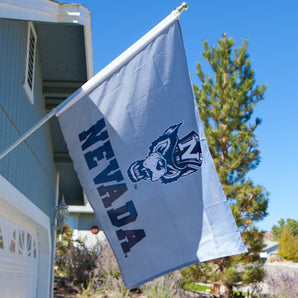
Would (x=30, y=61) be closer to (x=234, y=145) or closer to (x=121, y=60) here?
(x=121, y=60)

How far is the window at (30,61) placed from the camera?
5.29 m

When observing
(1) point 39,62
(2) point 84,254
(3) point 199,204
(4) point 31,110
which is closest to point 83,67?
(1) point 39,62

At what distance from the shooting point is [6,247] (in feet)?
15.8

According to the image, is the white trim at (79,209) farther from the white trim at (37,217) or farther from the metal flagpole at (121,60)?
the metal flagpole at (121,60)

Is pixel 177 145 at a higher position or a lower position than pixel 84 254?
lower

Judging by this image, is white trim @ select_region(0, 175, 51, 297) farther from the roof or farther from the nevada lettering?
the roof

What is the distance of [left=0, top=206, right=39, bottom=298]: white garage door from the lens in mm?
4691

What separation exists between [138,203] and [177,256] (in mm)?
611

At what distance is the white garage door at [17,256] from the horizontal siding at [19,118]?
41cm

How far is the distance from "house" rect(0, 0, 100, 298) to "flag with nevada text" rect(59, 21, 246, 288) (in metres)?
1.03

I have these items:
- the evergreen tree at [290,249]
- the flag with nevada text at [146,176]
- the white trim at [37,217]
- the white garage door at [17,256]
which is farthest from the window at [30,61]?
the evergreen tree at [290,249]

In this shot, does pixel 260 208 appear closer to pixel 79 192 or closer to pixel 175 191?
pixel 79 192

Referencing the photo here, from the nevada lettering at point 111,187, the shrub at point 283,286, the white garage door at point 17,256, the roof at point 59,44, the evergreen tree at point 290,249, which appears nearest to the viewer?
the nevada lettering at point 111,187

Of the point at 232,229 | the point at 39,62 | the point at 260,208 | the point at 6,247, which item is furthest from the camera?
the point at 260,208
